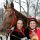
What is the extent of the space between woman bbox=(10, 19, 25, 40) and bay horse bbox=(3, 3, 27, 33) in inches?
1.6

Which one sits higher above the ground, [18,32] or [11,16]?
[11,16]

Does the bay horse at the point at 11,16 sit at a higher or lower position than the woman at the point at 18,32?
higher

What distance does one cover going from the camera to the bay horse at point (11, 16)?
3.83 ft

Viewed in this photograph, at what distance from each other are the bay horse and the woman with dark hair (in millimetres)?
68

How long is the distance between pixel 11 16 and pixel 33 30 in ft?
0.83

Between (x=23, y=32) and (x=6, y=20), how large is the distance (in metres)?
0.20

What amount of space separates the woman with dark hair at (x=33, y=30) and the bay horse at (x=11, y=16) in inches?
2.7

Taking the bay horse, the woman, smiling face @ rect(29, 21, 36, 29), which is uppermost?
the bay horse

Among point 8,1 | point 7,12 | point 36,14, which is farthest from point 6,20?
point 36,14

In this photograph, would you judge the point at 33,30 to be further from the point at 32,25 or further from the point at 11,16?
the point at 11,16

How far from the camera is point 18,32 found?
1.17 meters

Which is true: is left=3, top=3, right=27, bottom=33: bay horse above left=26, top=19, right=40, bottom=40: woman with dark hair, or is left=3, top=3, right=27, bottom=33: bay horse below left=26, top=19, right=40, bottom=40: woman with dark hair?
above

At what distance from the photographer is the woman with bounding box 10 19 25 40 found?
1.17 metres

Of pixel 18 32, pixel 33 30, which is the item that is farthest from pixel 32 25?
pixel 18 32
